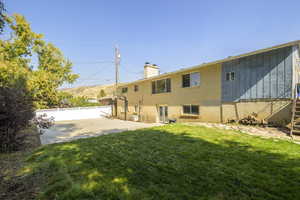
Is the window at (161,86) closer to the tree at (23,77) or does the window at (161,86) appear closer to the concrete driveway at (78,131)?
the concrete driveway at (78,131)

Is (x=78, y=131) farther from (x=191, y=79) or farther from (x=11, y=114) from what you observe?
(x=191, y=79)

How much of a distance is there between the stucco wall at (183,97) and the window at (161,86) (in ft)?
1.28

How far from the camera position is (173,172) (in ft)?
9.13

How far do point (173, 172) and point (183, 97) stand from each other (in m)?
9.00

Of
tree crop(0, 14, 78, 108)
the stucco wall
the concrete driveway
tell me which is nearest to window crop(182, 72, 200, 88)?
the stucco wall

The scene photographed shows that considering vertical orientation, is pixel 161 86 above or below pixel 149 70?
below

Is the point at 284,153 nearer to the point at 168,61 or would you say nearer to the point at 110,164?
the point at 110,164

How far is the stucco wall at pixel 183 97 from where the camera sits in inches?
368

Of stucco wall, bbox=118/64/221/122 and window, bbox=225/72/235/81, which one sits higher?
window, bbox=225/72/235/81

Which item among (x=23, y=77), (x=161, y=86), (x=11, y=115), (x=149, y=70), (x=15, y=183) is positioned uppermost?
(x=149, y=70)

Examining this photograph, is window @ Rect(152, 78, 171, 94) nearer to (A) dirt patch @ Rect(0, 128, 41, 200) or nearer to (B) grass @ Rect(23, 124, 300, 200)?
(B) grass @ Rect(23, 124, 300, 200)

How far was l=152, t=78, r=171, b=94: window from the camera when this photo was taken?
12.7 meters

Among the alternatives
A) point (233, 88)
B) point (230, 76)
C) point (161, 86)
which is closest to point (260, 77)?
point (233, 88)

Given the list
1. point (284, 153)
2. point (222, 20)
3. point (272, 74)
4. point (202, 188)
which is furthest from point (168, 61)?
point (202, 188)
